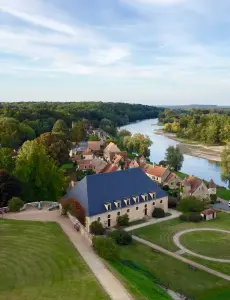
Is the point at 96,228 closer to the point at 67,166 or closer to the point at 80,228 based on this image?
the point at 80,228

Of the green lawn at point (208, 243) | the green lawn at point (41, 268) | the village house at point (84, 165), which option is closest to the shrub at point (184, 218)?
the green lawn at point (208, 243)

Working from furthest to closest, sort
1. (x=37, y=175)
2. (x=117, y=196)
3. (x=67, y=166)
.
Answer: (x=67, y=166)
(x=37, y=175)
(x=117, y=196)

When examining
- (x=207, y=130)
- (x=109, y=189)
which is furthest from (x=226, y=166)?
(x=207, y=130)

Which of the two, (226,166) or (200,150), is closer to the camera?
(226,166)

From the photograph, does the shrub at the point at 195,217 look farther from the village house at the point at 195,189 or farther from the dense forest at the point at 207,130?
the dense forest at the point at 207,130

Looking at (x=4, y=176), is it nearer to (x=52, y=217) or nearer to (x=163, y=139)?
(x=52, y=217)

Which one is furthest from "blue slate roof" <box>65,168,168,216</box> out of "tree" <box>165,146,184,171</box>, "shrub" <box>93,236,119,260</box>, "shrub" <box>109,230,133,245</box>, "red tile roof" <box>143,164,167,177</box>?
"tree" <box>165,146,184,171</box>

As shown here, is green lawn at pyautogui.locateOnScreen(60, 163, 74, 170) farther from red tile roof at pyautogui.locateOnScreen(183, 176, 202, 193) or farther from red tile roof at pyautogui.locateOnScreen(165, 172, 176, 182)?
red tile roof at pyautogui.locateOnScreen(183, 176, 202, 193)
